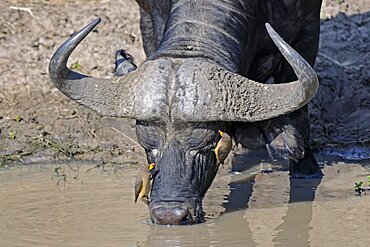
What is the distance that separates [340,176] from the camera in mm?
7949

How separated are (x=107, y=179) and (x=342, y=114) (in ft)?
8.63

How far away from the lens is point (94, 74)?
33.1 ft

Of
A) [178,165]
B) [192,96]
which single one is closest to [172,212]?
[178,165]

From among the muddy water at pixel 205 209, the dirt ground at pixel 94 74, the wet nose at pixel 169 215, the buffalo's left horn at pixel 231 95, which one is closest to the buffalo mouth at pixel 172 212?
the wet nose at pixel 169 215

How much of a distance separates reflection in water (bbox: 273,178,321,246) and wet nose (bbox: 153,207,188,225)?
0.62 metres

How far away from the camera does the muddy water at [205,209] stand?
20.1 ft

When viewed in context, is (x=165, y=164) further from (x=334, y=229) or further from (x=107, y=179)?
(x=107, y=179)

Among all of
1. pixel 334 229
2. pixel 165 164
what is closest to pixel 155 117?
pixel 165 164

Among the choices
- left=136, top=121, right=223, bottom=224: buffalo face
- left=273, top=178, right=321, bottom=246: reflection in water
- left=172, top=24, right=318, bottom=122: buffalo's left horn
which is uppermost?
left=172, top=24, right=318, bottom=122: buffalo's left horn

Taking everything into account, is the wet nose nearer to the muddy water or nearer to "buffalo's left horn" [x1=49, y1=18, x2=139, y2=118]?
the muddy water

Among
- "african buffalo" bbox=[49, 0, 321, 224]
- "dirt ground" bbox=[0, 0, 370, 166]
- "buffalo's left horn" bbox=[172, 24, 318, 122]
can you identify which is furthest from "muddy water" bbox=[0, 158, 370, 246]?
"buffalo's left horn" bbox=[172, 24, 318, 122]

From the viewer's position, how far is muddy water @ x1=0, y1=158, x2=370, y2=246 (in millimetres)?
6117

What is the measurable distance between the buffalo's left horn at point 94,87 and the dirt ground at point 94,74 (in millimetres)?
2360

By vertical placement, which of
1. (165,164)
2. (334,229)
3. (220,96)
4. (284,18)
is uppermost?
(284,18)
